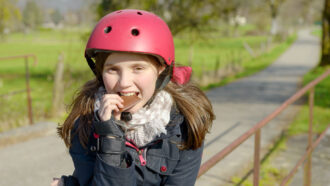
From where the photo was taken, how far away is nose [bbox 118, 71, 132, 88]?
4.76 ft

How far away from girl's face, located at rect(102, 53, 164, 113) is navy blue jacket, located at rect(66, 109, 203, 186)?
0.18 meters

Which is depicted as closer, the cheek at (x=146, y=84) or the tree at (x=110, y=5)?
the cheek at (x=146, y=84)

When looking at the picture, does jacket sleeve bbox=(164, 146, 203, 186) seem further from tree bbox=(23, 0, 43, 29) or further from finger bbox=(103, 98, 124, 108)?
tree bbox=(23, 0, 43, 29)

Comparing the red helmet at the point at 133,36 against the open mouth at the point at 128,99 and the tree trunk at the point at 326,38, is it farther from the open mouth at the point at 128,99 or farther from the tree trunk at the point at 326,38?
the tree trunk at the point at 326,38

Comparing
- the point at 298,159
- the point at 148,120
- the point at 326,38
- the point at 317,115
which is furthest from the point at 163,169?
the point at 326,38

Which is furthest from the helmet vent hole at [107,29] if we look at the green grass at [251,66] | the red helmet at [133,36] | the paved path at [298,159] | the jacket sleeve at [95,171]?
the green grass at [251,66]

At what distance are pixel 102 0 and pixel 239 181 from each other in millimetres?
8595

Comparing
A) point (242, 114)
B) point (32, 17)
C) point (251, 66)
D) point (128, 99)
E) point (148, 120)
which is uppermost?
point (128, 99)

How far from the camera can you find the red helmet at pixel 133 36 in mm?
1494

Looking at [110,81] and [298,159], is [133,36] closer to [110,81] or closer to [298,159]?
[110,81]

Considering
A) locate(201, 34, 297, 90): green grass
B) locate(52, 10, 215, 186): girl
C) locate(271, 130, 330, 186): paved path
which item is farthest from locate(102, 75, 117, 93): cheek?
locate(201, 34, 297, 90): green grass

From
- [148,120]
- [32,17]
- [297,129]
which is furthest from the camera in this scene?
[32,17]

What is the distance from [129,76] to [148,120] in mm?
209

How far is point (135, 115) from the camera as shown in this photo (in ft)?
5.06
